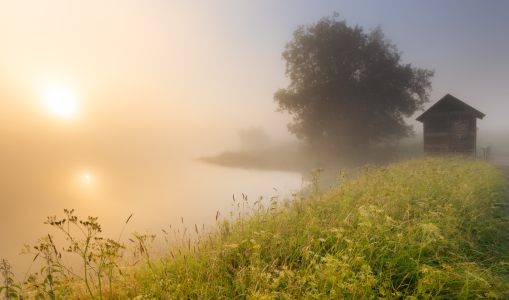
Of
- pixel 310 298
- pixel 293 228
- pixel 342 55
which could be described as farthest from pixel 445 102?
pixel 310 298

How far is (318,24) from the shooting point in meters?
24.5

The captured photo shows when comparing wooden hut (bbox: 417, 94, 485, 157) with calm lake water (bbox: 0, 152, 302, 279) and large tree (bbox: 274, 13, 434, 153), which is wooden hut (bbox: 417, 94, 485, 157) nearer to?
large tree (bbox: 274, 13, 434, 153)

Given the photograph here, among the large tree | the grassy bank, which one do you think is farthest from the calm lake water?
the large tree

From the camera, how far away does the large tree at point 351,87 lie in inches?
910

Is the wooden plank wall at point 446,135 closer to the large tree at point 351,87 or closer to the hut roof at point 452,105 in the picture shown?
the hut roof at point 452,105

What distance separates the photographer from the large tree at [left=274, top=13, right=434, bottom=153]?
2312cm

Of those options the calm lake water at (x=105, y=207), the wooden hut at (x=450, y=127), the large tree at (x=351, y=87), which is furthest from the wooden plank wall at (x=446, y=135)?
the calm lake water at (x=105, y=207)

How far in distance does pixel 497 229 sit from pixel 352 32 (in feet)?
82.2

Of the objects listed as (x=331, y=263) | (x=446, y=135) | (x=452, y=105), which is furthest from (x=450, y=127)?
(x=331, y=263)

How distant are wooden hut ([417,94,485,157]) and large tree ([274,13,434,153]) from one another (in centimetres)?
538

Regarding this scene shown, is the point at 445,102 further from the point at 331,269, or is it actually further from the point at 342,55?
the point at 331,269

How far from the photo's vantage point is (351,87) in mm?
23031

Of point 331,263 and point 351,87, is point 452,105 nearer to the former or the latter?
point 351,87

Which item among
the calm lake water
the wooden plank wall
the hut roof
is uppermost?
the hut roof
